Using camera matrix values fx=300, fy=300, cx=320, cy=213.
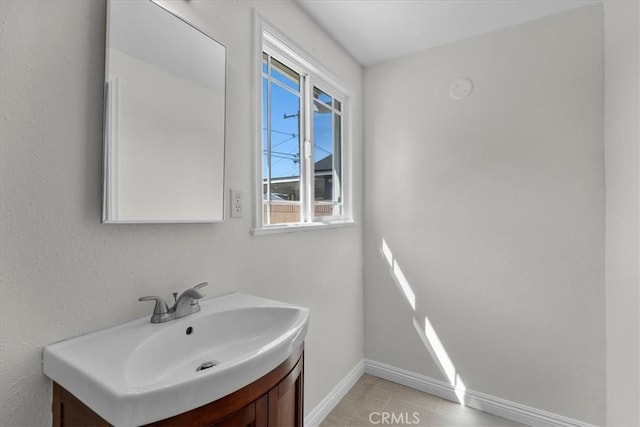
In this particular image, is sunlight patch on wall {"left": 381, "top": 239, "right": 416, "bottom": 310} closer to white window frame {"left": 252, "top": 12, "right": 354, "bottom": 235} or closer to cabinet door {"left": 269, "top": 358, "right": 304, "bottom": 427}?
white window frame {"left": 252, "top": 12, "right": 354, "bottom": 235}

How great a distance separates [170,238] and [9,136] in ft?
1.59

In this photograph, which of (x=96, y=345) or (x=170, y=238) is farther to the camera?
(x=170, y=238)

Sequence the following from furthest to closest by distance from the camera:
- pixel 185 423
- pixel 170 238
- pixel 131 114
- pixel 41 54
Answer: pixel 170 238
pixel 131 114
pixel 41 54
pixel 185 423

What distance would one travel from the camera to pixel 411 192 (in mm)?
2211

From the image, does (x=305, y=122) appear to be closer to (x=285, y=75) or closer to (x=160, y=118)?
(x=285, y=75)

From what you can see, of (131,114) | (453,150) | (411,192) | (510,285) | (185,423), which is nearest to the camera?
(185,423)

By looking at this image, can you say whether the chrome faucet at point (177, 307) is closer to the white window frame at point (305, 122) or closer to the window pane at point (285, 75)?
the white window frame at point (305, 122)

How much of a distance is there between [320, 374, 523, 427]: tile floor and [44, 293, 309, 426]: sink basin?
1.14 m

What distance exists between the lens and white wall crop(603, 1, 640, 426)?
130cm

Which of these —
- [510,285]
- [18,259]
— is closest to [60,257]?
[18,259]

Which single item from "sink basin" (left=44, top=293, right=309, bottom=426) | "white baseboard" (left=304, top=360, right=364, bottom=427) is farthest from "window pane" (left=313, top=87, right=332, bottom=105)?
"white baseboard" (left=304, top=360, right=364, bottom=427)

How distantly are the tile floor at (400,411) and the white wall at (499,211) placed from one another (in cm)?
17

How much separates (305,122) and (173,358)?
56.2 inches

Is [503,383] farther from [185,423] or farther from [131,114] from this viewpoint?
[131,114]
